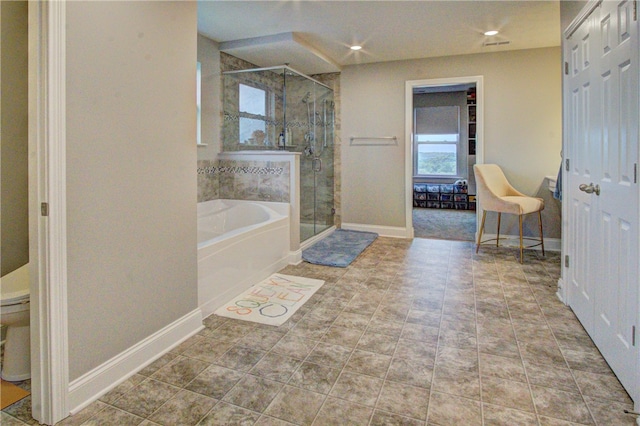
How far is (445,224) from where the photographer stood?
6.37 m

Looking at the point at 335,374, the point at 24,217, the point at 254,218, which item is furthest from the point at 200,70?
the point at 335,374

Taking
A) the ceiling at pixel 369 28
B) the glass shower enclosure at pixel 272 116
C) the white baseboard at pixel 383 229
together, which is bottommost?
the white baseboard at pixel 383 229

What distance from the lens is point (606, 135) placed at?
207 cm

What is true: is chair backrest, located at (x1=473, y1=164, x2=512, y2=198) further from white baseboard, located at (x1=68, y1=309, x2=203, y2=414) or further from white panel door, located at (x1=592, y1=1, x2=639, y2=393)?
white baseboard, located at (x1=68, y1=309, x2=203, y2=414)

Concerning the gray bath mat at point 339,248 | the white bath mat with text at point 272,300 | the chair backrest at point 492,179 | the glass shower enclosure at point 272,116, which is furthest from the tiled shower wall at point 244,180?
the chair backrest at point 492,179

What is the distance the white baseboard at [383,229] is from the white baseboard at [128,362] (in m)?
3.39

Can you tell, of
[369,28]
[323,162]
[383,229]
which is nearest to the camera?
[369,28]

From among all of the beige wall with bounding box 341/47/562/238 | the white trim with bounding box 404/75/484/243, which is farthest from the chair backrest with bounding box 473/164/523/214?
the white trim with bounding box 404/75/484/243

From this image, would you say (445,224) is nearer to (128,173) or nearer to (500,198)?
(500,198)

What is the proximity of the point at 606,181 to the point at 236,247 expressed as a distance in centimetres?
239

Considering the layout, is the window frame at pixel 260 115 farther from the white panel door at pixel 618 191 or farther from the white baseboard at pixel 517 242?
the white panel door at pixel 618 191

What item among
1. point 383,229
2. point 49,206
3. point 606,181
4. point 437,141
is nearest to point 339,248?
point 383,229

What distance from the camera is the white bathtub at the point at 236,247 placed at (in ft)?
8.79

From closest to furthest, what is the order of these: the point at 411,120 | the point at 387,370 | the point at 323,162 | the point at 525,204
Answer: the point at 387,370 < the point at 525,204 < the point at 411,120 < the point at 323,162
